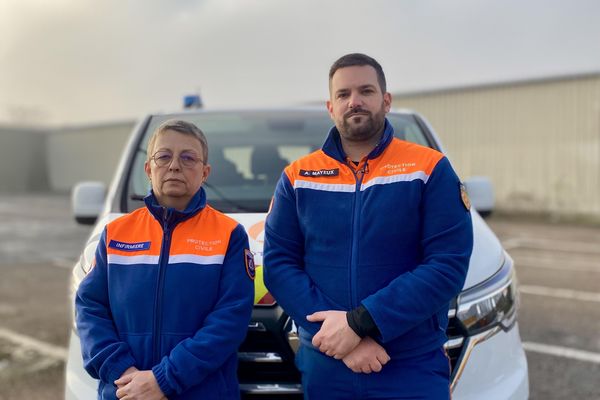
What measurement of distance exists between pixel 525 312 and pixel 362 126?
4.49 meters

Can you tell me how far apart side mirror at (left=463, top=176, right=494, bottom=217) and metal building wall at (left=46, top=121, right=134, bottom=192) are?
25104mm

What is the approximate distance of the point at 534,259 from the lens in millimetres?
8758

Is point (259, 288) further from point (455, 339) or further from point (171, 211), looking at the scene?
point (455, 339)

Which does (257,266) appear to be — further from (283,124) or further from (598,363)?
(598,363)

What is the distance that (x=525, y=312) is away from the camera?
5559 millimetres

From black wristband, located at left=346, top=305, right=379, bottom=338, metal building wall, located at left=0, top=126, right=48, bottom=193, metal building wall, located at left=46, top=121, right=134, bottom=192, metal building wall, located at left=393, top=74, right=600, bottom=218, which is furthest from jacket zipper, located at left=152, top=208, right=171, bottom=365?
metal building wall, located at left=0, top=126, right=48, bottom=193

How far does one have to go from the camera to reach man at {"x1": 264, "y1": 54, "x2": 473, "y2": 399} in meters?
1.64

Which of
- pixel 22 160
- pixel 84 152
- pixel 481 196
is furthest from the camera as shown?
pixel 22 160

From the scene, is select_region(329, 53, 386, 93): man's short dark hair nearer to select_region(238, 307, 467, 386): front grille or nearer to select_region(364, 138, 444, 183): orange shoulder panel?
select_region(364, 138, 444, 183): orange shoulder panel

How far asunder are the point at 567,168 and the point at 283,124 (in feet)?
44.5

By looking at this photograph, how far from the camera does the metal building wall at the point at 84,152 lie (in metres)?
27.9

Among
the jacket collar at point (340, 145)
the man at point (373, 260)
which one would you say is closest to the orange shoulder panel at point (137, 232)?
the man at point (373, 260)

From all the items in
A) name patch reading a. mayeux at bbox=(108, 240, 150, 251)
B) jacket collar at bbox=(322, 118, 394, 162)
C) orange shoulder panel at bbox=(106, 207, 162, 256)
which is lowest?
name patch reading a. mayeux at bbox=(108, 240, 150, 251)

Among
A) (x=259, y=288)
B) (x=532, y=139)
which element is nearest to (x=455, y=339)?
(x=259, y=288)
